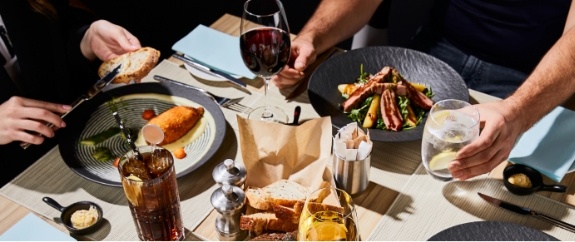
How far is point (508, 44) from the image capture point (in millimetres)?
1894

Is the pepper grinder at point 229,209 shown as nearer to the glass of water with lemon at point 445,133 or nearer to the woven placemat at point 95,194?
the woven placemat at point 95,194

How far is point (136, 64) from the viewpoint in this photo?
1.54m

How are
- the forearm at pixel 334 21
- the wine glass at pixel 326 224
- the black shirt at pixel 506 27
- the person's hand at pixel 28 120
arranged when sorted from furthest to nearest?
the black shirt at pixel 506 27 < the forearm at pixel 334 21 < the person's hand at pixel 28 120 < the wine glass at pixel 326 224

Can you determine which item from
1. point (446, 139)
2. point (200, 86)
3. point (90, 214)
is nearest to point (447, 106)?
point (446, 139)

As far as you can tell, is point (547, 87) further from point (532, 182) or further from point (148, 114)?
point (148, 114)

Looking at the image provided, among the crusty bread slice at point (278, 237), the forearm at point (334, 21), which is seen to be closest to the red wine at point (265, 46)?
the forearm at point (334, 21)

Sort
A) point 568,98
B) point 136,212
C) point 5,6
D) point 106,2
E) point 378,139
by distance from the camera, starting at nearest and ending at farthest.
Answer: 1. point 136,212
2. point 378,139
3. point 568,98
4. point 5,6
5. point 106,2

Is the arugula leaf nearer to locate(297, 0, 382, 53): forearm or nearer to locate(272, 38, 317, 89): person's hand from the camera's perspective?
locate(272, 38, 317, 89): person's hand

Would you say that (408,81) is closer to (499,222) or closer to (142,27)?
(499,222)

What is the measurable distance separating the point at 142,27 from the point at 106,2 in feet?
0.79

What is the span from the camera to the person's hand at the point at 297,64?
4.88ft

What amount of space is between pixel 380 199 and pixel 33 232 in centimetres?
69

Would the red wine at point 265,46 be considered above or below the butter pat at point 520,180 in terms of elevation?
above

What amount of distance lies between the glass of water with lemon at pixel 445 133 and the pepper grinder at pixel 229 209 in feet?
1.31
